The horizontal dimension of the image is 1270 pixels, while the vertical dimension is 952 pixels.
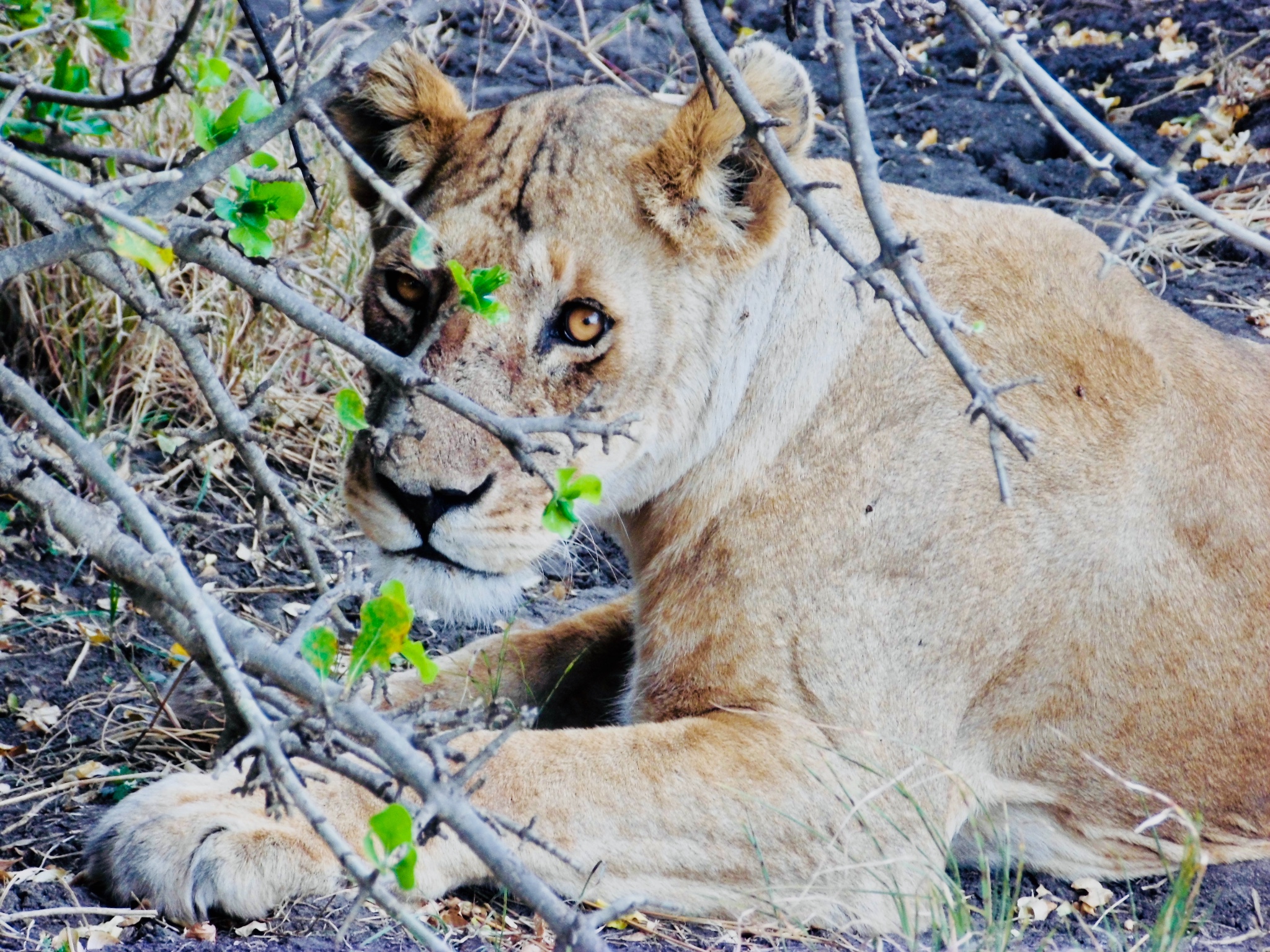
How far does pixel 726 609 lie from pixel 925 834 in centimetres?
69

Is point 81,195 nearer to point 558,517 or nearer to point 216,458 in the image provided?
point 558,517

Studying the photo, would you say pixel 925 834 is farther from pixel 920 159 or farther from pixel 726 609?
pixel 920 159

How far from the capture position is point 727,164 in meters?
3.26

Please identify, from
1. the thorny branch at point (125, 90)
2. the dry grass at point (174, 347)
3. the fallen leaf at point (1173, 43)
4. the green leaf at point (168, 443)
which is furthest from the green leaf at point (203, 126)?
the fallen leaf at point (1173, 43)

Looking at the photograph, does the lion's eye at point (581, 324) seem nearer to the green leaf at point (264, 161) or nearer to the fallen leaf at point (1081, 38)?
the green leaf at point (264, 161)

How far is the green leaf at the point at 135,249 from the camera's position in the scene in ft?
5.68

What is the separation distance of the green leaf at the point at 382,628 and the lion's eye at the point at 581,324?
1374 mm

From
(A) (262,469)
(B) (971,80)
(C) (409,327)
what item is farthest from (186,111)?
(B) (971,80)

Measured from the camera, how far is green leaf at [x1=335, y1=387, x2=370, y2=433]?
2.20 meters

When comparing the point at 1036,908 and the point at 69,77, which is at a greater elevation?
the point at 69,77

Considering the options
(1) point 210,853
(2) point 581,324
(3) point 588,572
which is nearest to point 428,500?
(2) point 581,324

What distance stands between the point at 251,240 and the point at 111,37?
571 mm

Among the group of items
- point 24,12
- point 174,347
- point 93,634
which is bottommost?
point 93,634

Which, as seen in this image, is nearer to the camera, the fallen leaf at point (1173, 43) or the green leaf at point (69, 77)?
the green leaf at point (69, 77)
